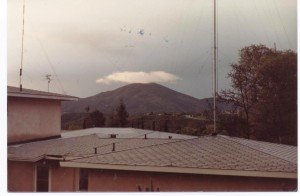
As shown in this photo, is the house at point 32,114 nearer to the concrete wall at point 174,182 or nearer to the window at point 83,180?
the window at point 83,180

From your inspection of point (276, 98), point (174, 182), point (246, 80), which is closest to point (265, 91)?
point (276, 98)

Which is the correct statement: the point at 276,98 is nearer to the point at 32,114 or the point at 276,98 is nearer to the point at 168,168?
the point at 32,114

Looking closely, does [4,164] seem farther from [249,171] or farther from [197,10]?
[197,10]

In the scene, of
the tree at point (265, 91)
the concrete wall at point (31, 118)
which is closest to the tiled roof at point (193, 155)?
the concrete wall at point (31, 118)

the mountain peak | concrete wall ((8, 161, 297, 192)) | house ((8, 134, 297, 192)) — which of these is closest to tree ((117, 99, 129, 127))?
the mountain peak

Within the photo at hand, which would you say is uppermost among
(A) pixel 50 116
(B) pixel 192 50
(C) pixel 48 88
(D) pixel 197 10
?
(D) pixel 197 10

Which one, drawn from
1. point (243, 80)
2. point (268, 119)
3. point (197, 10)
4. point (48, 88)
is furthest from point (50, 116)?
point (243, 80)
